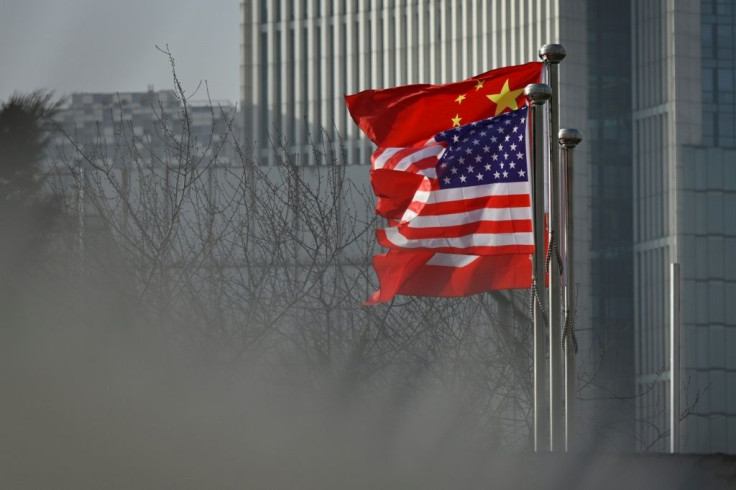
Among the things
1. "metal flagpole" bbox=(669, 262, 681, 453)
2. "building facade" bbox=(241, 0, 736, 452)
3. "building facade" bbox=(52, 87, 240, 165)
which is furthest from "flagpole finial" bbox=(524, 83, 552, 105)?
"building facade" bbox=(241, 0, 736, 452)

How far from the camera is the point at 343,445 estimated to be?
919 cm

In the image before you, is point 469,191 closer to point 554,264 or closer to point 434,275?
point 434,275

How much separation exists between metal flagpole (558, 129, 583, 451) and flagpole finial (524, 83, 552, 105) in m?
0.79

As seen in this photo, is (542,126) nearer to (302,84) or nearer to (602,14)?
(602,14)

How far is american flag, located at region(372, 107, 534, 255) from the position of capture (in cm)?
1642

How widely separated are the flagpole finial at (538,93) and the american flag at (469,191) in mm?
382

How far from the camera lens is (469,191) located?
16594 mm

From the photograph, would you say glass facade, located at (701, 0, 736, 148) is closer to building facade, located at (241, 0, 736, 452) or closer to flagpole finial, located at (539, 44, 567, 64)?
building facade, located at (241, 0, 736, 452)

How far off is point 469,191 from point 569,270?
52.0 inches

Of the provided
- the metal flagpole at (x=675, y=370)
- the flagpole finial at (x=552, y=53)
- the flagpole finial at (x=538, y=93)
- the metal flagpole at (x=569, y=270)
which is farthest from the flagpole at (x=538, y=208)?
the metal flagpole at (x=675, y=370)

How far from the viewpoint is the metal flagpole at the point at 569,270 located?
16.4m

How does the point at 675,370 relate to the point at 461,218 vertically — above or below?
below

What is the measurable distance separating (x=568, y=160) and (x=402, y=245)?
81.5 inches

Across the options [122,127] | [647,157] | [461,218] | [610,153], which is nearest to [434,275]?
[461,218]
